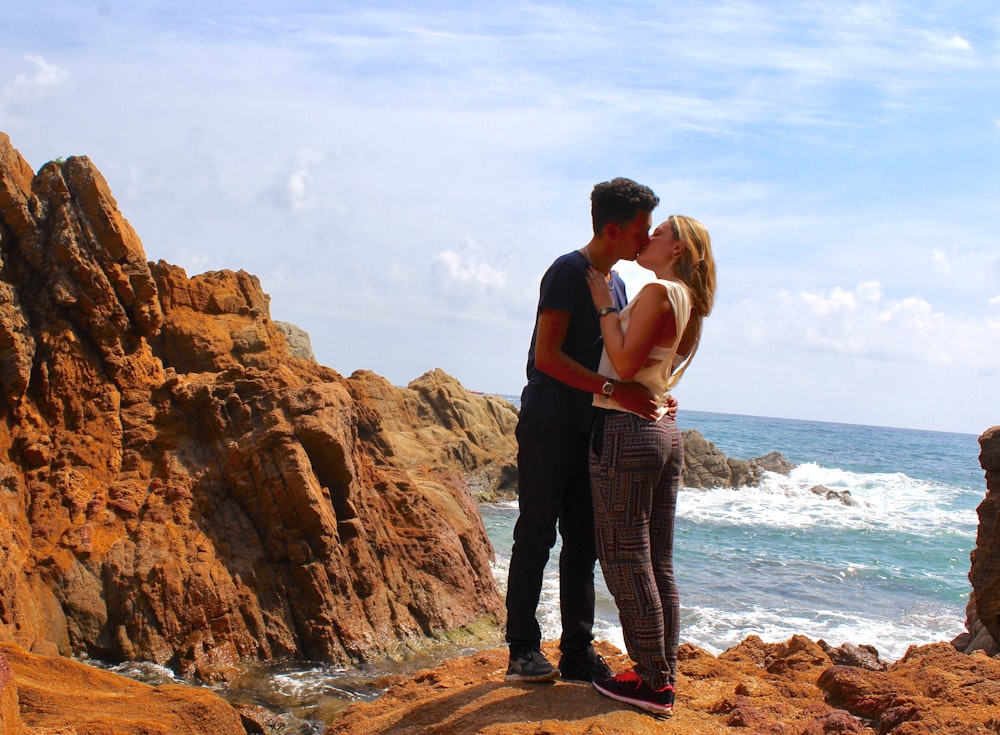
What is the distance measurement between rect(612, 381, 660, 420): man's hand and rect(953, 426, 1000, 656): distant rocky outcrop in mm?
4132

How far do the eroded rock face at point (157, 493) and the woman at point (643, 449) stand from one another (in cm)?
501

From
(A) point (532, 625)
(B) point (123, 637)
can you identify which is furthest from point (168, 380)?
(A) point (532, 625)

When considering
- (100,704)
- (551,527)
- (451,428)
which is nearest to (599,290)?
(551,527)

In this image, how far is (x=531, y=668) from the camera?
4273mm

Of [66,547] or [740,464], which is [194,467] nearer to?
[66,547]

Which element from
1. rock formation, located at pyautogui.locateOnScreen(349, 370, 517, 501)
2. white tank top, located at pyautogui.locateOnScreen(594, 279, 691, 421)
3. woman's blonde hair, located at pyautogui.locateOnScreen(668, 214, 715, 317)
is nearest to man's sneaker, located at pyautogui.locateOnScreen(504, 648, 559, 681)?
white tank top, located at pyautogui.locateOnScreen(594, 279, 691, 421)

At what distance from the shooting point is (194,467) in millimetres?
9125

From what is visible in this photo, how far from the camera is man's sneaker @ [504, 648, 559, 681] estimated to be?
4.26 metres

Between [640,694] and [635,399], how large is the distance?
133 cm

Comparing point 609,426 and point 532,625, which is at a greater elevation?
point 609,426

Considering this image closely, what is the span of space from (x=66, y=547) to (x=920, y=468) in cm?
5375

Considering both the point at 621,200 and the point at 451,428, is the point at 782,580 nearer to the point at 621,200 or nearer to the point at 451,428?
the point at 451,428

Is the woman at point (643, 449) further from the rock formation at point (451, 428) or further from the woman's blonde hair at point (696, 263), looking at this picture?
the rock formation at point (451, 428)

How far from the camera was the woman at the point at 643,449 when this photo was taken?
12.5 feet
